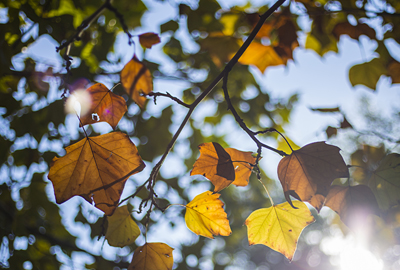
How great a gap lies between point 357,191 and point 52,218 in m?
1.80

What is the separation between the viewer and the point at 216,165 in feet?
1.61

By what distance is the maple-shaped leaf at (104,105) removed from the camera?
1.68 feet

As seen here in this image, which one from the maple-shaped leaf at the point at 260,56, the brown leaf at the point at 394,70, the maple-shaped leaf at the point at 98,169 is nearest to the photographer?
the maple-shaped leaf at the point at 98,169

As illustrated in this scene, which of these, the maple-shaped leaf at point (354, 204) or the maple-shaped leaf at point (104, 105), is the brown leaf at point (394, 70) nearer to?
the maple-shaped leaf at point (354, 204)

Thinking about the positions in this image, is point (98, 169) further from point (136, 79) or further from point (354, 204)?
point (354, 204)

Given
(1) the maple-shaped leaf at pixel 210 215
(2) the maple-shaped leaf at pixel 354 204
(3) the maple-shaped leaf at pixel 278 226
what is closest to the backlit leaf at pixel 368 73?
(2) the maple-shaped leaf at pixel 354 204

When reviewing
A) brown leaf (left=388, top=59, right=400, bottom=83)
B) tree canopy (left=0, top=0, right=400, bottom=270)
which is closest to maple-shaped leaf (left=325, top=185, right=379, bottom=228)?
tree canopy (left=0, top=0, right=400, bottom=270)

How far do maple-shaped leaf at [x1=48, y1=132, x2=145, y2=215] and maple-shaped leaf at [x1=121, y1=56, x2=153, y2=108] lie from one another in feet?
0.32

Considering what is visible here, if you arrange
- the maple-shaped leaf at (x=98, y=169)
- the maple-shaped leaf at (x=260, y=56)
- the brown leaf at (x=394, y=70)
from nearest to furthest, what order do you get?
1. the maple-shaped leaf at (x=98, y=169)
2. the brown leaf at (x=394, y=70)
3. the maple-shaped leaf at (x=260, y=56)

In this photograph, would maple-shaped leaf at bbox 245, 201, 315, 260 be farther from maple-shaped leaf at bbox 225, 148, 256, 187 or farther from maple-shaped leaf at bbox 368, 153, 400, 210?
maple-shaped leaf at bbox 368, 153, 400, 210

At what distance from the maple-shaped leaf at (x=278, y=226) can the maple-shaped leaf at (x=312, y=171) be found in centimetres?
8

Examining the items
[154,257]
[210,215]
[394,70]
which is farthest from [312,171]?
[394,70]

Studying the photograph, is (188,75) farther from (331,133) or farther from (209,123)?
(331,133)

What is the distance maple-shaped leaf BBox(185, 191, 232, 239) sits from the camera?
540mm
